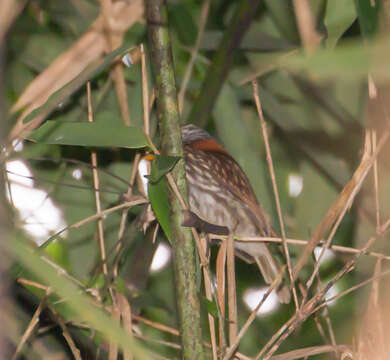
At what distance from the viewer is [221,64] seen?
1846 mm

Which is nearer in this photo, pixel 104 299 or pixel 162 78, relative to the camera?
pixel 162 78

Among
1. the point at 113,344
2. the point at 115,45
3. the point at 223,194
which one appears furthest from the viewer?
the point at 223,194

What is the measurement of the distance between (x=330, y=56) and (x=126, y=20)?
5.16 feet

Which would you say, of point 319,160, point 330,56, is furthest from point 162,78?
point 319,160

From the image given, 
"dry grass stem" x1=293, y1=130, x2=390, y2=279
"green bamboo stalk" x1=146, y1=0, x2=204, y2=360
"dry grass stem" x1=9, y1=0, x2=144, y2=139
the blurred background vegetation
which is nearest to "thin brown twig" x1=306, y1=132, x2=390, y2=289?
"dry grass stem" x1=293, y1=130, x2=390, y2=279

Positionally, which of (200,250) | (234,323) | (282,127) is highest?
(282,127)

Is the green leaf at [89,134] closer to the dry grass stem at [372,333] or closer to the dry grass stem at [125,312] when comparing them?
the dry grass stem at [125,312]

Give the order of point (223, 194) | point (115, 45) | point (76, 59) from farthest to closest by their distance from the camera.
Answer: point (223, 194), point (115, 45), point (76, 59)

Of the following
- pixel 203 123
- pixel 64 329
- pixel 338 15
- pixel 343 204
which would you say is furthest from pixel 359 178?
pixel 203 123

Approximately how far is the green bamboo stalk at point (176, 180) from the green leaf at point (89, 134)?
0.13 meters

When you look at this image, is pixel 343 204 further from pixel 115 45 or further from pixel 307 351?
pixel 115 45

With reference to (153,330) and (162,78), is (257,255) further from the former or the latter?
(162,78)

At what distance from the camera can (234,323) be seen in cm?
118

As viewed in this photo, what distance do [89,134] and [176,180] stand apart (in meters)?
A: 0.23
